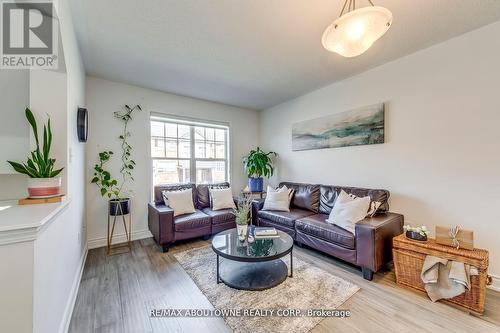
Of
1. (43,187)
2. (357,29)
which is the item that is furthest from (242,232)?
(357,29)

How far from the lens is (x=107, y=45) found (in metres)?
2.39

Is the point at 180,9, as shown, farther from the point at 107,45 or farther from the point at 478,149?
the point at 478,149

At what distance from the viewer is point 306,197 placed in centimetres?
350

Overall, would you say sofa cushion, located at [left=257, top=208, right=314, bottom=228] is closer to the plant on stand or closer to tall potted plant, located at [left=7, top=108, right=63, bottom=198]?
the plant on stand

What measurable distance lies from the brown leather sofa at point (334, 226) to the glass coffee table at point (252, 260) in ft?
1.83

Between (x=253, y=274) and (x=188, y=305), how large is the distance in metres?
0.73

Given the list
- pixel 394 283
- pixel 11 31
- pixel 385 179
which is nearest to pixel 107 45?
pixel 11 31

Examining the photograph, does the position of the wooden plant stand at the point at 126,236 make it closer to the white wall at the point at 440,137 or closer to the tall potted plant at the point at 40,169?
the tall potted plant at the point at 40,169

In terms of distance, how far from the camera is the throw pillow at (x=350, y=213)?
2.47 m

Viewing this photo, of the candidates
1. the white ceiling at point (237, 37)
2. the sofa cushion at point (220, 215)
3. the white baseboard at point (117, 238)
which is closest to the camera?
the white ceiling at point (237, 37)

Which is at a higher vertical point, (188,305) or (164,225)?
(164,225)

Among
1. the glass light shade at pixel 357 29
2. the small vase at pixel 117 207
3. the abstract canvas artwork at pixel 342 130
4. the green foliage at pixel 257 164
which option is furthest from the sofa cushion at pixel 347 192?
the small vase at pixel 117 207

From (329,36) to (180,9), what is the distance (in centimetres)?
133

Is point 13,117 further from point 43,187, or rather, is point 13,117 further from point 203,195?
A: point 203,195
